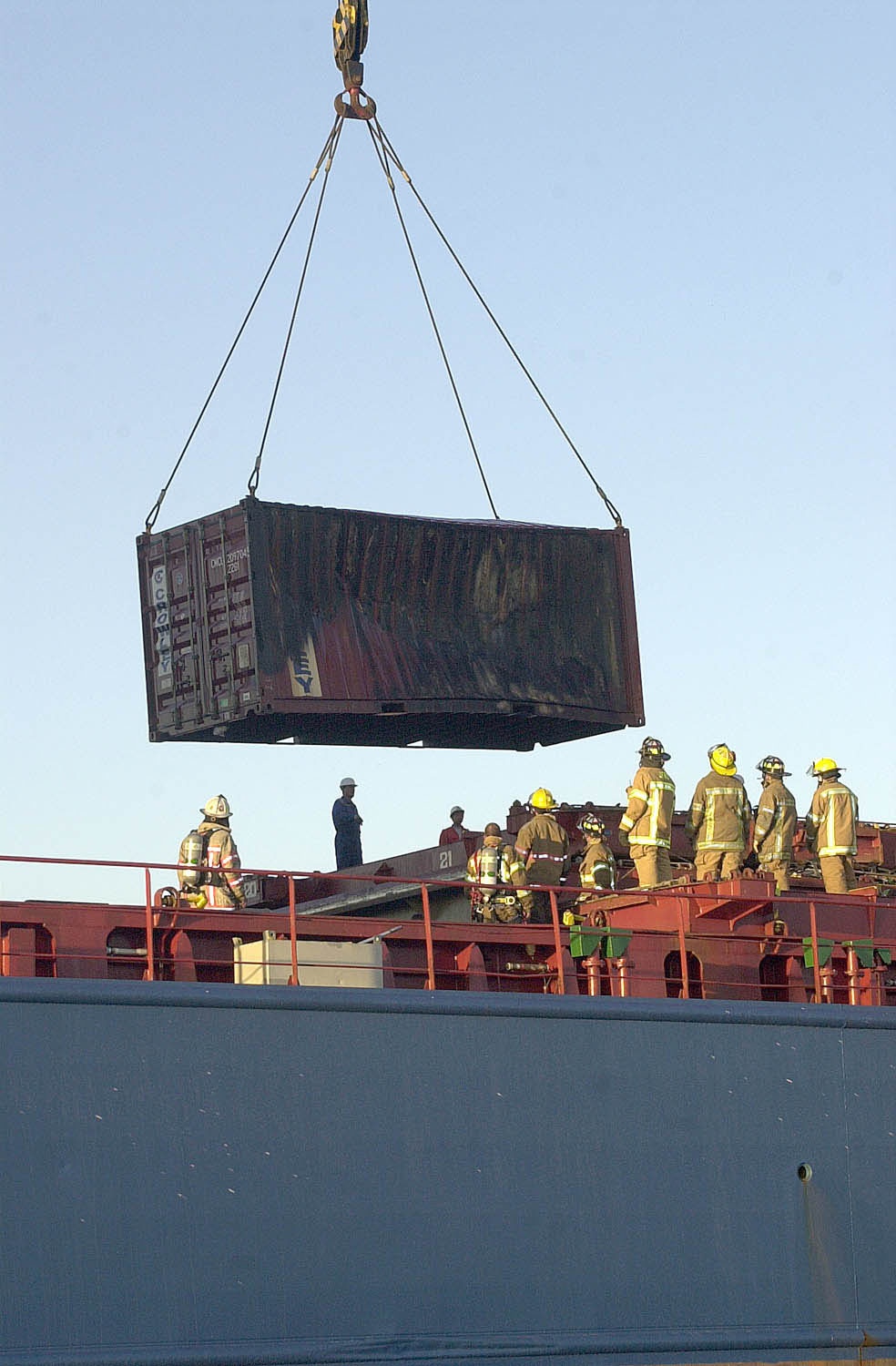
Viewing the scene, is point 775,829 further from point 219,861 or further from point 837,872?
point 219,861

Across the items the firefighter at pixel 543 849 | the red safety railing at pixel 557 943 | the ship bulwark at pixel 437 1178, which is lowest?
the ship bulwark at pixel 437 1178

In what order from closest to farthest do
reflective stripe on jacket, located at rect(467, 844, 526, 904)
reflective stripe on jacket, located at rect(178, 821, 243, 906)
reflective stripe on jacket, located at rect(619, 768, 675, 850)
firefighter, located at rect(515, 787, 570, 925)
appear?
reflective stripe on jacket, located at rect(178, 821, 243, 906) → reflective stripe on jacket, located at rect(467, 844, 526, 904) → reflective stripe on jacket, located at rect(619, 768, 675, 850) → firefighter, located at rect(515, 787, 570, 925)

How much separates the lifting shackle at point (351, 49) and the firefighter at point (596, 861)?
6425mm

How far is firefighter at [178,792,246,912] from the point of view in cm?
1342

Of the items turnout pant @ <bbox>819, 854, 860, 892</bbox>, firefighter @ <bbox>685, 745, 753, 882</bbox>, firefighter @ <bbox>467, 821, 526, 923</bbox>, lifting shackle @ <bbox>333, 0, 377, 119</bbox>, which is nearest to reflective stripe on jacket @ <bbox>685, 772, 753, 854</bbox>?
firefighter @ <bbox>685, 745, 753, 882</bbox>

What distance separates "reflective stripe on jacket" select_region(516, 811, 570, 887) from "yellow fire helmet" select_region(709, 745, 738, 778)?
A: 4.38ft

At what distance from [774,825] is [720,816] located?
2.55ft

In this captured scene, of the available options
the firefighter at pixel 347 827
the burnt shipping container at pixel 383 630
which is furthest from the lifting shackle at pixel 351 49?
the firefighter at pixel 347 827

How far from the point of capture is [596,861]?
15.5 m

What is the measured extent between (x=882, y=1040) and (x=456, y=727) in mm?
6936

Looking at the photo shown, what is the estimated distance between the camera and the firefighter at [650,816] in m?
15.2

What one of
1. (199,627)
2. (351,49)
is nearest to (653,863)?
(199,627)

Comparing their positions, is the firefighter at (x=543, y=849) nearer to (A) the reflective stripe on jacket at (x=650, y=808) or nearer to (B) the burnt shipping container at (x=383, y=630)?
(A) the reflective stripe on jacket at (x=650, y=808)

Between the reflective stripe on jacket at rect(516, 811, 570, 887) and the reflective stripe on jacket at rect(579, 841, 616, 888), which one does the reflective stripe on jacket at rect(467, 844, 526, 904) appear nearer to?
the reflective stripe on jacket at rect(579, 841, 616, 888)
